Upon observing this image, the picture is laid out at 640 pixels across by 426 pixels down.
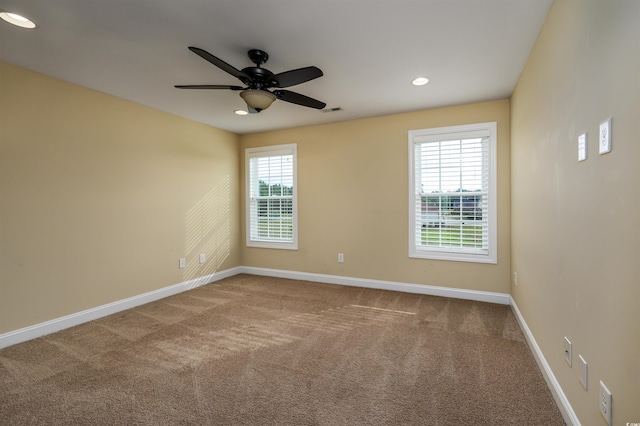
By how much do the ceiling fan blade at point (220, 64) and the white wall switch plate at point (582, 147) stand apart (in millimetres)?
2081

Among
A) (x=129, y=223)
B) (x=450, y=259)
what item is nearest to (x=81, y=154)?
(x=129, y=223)

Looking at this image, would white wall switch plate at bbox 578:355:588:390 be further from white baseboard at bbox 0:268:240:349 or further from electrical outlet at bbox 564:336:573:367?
white baseboard at bbox 0:268:240:349

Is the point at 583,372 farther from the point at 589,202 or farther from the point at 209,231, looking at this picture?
the point at 209,231

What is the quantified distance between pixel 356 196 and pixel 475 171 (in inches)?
62.6

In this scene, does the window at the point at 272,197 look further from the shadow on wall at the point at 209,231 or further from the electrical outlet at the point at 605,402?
the electrical outlet at the point at 605,402

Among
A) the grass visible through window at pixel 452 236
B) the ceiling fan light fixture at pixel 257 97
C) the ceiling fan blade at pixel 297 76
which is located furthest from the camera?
the grass visible through window at pixel 452 236

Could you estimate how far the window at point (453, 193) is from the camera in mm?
3734

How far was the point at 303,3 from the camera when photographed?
1.90 meters

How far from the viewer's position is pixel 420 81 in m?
3.10

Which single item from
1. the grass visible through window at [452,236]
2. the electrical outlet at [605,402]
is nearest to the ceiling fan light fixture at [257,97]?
the electrical outlet at [605,402]

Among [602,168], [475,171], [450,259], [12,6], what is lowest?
[450,259]

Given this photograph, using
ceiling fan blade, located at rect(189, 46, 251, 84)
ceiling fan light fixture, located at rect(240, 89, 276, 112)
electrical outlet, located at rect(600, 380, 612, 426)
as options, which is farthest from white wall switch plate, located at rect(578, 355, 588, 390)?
ceiling fan blade, located at rect(189, 46, 251, 84)

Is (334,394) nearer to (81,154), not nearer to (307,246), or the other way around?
(307,246)

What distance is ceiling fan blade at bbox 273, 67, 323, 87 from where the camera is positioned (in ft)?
7.21
